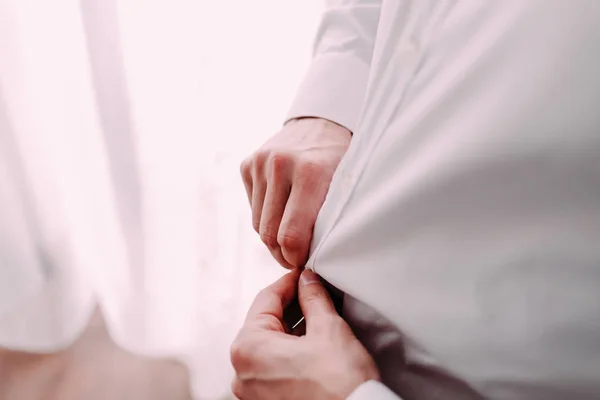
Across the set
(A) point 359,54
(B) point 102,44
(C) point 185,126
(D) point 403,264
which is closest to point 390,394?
(D) point 403,264

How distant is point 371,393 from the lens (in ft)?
1.06

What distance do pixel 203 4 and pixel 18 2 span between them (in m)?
0.35

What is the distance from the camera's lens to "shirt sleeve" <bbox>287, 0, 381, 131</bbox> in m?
0.54

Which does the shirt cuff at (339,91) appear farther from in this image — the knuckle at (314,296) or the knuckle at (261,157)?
the knuckle at (314,296)

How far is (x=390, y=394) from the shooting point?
1.07 ft

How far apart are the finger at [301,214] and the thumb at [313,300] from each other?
23 millimetres

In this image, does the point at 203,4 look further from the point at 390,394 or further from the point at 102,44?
the point at 390,394

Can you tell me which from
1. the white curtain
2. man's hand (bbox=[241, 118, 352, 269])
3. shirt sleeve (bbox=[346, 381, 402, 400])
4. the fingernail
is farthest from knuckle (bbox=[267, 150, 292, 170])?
the white curtain

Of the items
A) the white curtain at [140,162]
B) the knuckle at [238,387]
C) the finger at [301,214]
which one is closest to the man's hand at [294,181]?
the finger at [301,214]

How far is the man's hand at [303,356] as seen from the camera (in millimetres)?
353

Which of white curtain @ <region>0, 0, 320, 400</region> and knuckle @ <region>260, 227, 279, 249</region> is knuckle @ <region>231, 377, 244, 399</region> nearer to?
knuckle @ <region>260, 227, 279, 249</region>

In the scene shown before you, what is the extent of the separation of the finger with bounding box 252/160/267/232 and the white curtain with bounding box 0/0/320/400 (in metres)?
0.32

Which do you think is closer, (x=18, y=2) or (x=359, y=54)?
(x=359, y=54)

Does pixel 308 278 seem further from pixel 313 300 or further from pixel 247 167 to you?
pixel 247 167
